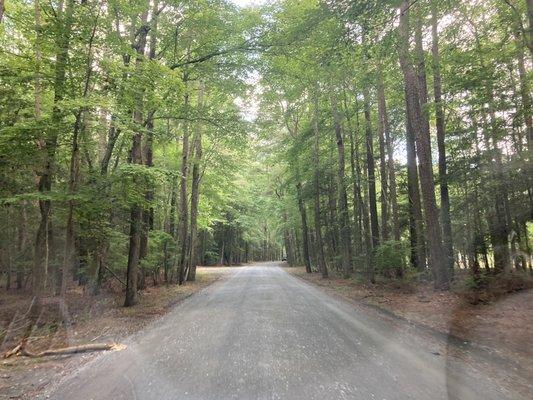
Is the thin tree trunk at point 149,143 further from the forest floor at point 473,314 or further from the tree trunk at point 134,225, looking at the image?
the forest floor at point 473,314

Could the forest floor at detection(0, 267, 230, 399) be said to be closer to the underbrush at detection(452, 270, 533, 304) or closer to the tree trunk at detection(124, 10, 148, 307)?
the tree trunk at detection(124, 10, 148, 307)

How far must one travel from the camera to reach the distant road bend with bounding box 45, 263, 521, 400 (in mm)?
4316

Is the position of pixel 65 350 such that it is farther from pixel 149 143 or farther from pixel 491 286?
pixel 491 286

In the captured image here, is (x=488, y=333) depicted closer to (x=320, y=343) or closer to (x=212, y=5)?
(x=320, y=343)

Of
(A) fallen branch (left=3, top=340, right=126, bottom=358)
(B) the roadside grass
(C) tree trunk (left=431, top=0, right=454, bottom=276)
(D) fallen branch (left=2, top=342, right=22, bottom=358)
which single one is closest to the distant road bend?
(A) fallen branch (left=3, top=340, right=126, bottom=358)

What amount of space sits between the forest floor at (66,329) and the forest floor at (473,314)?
6.35 metres

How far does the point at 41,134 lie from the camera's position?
8375 mm

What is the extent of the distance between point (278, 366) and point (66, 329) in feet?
19.1

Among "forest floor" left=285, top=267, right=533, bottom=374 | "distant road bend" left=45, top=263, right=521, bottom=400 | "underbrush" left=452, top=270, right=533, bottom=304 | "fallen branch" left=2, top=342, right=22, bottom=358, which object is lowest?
"fallen branch" left=2, top=342, right=22, bottom=358

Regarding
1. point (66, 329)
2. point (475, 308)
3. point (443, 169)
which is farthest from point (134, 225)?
point (443, 169)

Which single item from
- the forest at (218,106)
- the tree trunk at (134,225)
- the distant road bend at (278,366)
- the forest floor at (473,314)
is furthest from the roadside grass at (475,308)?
the tree trunk at (134,225)

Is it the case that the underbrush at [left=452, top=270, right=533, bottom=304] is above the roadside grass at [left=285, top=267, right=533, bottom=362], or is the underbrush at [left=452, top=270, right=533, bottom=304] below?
above

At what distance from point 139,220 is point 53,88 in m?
4.29

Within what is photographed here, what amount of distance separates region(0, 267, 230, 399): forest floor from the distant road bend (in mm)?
464
